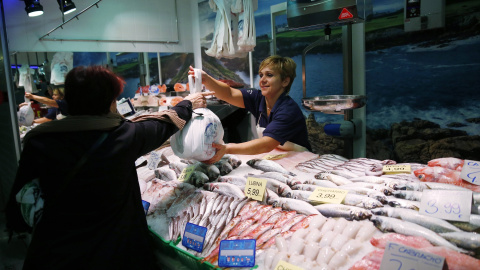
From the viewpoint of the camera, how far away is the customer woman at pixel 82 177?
5.05 feet

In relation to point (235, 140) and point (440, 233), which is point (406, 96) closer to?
point (235, 140)

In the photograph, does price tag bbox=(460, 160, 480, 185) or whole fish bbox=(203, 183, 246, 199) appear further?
whole fish bbox=(203, 183, 246, 199)

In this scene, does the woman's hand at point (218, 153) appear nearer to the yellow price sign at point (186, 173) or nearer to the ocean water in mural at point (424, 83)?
the yellow price sign at point (186, 173)

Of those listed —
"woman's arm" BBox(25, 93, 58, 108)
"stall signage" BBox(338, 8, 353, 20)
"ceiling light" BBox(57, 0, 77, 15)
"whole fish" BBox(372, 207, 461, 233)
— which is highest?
"ceiling light" BBox(57, 0, 77, 15)

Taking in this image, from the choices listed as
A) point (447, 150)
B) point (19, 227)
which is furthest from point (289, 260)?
point (447, 150)

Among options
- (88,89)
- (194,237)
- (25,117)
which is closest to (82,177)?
(88,89)

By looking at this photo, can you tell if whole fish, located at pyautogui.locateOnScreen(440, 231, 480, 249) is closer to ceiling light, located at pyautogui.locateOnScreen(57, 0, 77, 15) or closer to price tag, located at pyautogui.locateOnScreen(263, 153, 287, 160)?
price tag, located at pyautogui.locateOnScreen(263, 153, 287, 160)

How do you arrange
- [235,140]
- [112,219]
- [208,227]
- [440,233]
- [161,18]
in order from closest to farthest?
[440,233], [112,219], [208,227], [235,140], [161,18]

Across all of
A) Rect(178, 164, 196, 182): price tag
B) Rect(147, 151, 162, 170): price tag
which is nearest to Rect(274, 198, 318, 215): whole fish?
Rect(178, 164, 196, 182): price tag

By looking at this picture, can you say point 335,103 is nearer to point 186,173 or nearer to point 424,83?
point 186,173

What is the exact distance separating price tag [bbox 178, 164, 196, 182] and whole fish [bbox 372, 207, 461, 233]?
3.96 ft

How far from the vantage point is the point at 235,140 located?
4.75 meters

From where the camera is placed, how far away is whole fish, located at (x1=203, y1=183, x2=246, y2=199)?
6.63 feet

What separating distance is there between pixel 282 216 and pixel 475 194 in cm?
83
